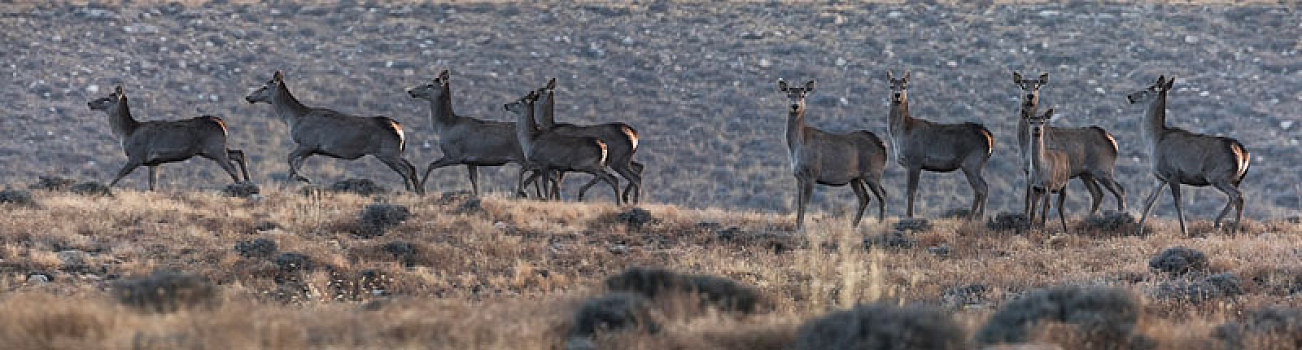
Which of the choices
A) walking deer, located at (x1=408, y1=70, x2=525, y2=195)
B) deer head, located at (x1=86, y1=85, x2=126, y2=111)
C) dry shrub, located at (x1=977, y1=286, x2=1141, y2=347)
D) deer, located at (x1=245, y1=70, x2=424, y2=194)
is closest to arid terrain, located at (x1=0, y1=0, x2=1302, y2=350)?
dry shrub, located at (x1=977, y1=286, x2=1141, y2=347)

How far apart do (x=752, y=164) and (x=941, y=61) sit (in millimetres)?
10148

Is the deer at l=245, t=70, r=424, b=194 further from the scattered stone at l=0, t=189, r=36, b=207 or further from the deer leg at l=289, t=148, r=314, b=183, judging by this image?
the scattered stone at l=0, t=189, r=36, b=207

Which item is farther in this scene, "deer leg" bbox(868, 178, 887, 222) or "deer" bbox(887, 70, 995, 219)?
"deer" bbox(887, 70, 995, 219)

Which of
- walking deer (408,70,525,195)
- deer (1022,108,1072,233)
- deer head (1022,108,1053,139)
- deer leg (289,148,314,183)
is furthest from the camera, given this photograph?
walking deer (408,70,525,195)

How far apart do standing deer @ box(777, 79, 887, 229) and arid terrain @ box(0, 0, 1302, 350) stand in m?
0.65

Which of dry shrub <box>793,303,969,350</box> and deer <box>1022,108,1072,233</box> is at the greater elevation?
dry shrub <box>793,303,969,350</box>

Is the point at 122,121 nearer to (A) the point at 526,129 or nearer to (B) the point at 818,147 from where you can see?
(A) the point at 526,129

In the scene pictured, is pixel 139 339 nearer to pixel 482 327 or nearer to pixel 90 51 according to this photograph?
pixel 482 327

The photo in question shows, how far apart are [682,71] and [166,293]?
129 feet

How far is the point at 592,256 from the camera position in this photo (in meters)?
18.5

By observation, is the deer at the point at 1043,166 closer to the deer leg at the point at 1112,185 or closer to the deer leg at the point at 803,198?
the deer leg at the point at 1112,185

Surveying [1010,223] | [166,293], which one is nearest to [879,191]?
[1010,223]

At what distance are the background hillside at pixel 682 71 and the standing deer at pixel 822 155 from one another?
17109mm

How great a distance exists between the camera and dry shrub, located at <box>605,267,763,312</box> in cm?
1183
